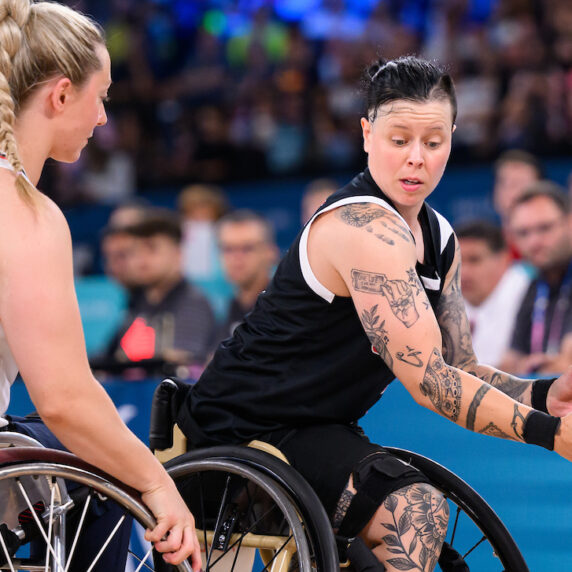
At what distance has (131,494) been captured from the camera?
1748 mm

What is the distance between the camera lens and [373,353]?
2.13 m

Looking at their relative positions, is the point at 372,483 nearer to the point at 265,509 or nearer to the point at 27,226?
the point at 265,509

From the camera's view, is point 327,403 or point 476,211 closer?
point 327,403

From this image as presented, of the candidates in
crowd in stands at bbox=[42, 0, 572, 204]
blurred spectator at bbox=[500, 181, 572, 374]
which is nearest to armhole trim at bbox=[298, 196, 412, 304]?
blurred spectator at bbox=[500, 181, 572, 374]

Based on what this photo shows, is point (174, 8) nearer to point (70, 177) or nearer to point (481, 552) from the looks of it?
point (70, 177)

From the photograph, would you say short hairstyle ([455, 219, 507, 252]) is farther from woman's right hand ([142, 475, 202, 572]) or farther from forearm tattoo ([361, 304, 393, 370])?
woman's right hand ([142, 475, 202, 572])

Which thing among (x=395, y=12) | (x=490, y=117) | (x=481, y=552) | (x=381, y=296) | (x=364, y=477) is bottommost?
(x=481, y=552)

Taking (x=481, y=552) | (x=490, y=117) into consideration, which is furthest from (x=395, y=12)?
(x=481, y=552)

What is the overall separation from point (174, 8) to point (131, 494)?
7921mm

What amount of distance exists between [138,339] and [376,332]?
3.55 metres

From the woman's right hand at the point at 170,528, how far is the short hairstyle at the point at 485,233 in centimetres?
344

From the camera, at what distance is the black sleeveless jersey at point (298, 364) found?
212cm

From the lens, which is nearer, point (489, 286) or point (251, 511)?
point (251, 511)

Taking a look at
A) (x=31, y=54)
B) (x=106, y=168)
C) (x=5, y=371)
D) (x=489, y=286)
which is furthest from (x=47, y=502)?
(x=106, y=168)
